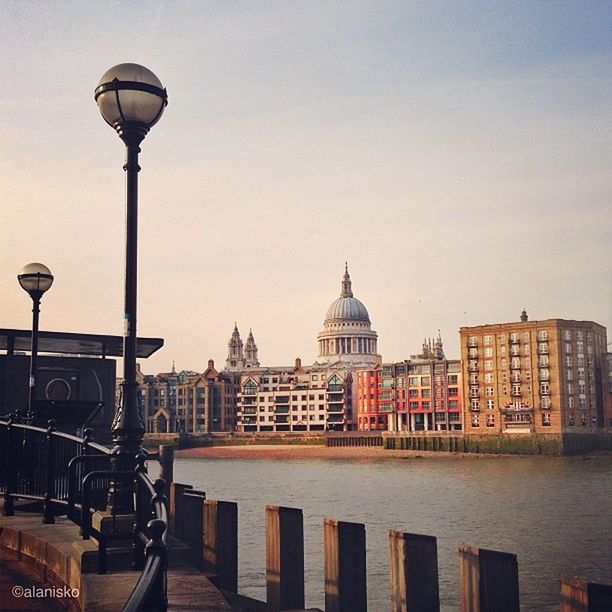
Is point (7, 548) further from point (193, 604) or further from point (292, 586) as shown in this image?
point (292, 586)

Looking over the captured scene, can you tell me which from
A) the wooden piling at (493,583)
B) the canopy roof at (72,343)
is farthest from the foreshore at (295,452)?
the wooden piling at (493,583)

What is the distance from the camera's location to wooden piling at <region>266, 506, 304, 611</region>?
13862mm

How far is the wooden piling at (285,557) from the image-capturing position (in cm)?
1386

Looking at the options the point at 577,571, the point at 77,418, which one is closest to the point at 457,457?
the point at 577,571

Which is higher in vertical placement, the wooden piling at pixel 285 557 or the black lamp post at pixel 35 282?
the black lamp post at pixel 35 282

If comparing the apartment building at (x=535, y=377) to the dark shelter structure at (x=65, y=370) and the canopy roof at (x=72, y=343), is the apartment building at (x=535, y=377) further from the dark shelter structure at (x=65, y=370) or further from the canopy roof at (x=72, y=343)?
the dark shelter structure at (x=65, y=370)

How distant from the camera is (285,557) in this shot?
13945mm

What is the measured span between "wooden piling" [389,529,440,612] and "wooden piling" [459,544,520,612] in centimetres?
108

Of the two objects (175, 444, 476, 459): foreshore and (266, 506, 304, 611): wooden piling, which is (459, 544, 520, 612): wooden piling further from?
(175, 444, 476, 459): foreshore

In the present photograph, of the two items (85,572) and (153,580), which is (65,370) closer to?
(85,572)

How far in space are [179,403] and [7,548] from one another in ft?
597

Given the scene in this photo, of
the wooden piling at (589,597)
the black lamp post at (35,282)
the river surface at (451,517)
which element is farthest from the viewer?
the river surface at (451,517)

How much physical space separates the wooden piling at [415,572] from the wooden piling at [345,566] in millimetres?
1141

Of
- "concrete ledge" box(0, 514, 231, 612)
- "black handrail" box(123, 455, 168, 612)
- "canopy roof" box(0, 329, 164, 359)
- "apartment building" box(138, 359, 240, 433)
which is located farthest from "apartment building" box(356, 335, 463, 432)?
"black handrail" box(123, 455, 168, 612)
